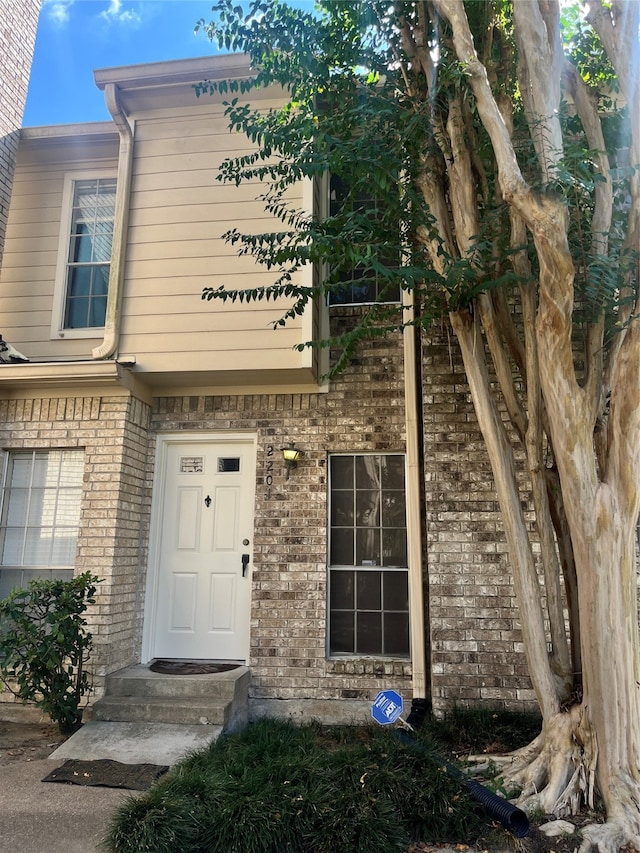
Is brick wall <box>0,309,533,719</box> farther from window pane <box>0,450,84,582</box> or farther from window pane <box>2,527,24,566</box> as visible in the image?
window pane <box>2,527,24,566</box>

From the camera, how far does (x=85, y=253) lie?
5.94 m

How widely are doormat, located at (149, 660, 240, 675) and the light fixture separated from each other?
1.74 m

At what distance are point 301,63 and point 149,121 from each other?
6.33 ft

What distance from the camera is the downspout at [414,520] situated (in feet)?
15.4

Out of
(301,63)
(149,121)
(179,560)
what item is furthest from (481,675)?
(149,121)

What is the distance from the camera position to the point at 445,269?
151 inches

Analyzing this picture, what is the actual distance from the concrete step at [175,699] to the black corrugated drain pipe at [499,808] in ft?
6.38

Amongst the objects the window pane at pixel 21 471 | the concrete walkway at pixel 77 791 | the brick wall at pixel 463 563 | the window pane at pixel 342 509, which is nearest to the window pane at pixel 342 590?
the window pane at pixel 342 509

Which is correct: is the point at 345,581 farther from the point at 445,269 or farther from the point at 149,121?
the point at 149,121

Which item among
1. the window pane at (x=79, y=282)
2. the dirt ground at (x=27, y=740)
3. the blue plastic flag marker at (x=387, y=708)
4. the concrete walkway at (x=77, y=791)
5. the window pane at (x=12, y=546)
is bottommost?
the dirt ground at (x=27, y=740)

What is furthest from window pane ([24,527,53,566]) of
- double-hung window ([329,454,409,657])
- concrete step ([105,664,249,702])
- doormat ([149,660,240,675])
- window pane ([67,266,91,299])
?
double-hung window ([329,454,409,657])

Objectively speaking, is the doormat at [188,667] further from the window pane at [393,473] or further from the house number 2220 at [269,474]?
the window pane at [393,473]

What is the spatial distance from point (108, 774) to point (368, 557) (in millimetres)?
2587

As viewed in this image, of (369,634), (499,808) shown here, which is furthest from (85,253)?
(499,808)
